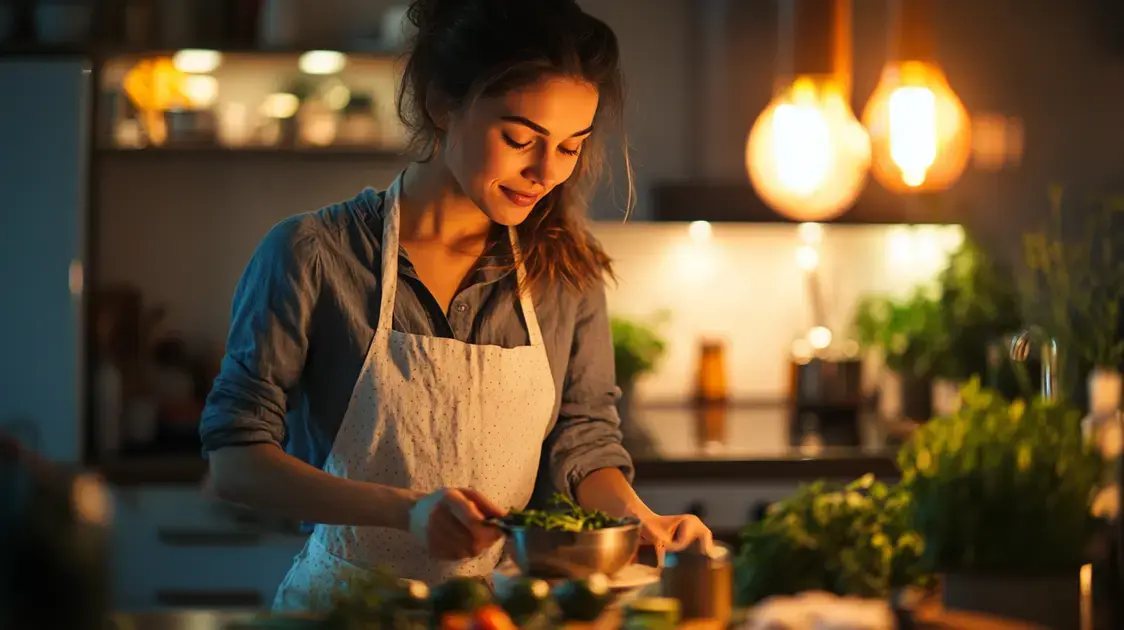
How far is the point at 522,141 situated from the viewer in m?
1.64

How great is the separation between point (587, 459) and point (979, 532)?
2.14 ft

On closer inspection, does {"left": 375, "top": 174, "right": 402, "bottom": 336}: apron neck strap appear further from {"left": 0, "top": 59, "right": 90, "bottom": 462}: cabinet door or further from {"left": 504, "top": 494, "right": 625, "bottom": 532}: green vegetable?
{"left": 0, "top": 59, "right": 90, "bottom": 462}: cabinet door

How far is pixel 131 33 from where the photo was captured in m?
3.62

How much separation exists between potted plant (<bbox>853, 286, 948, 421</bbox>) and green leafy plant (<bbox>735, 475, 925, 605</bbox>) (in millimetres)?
2259

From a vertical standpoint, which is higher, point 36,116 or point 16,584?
point 36,116

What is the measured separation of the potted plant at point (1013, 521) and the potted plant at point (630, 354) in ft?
7.28

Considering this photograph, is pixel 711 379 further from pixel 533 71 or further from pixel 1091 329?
pixel 533 71

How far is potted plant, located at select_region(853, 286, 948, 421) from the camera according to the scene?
3.63 m

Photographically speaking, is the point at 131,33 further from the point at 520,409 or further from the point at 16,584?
the point at 16,584

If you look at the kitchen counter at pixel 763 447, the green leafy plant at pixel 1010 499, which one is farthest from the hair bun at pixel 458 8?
the kitchen counter at pixel 763 447

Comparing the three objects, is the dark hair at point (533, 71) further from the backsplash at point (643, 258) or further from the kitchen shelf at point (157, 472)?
the backsplash at point (643, 258)

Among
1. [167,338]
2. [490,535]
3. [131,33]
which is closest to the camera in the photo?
[490,535]

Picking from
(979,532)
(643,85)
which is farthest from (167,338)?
(979,532)

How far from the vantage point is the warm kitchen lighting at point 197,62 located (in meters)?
3.82
